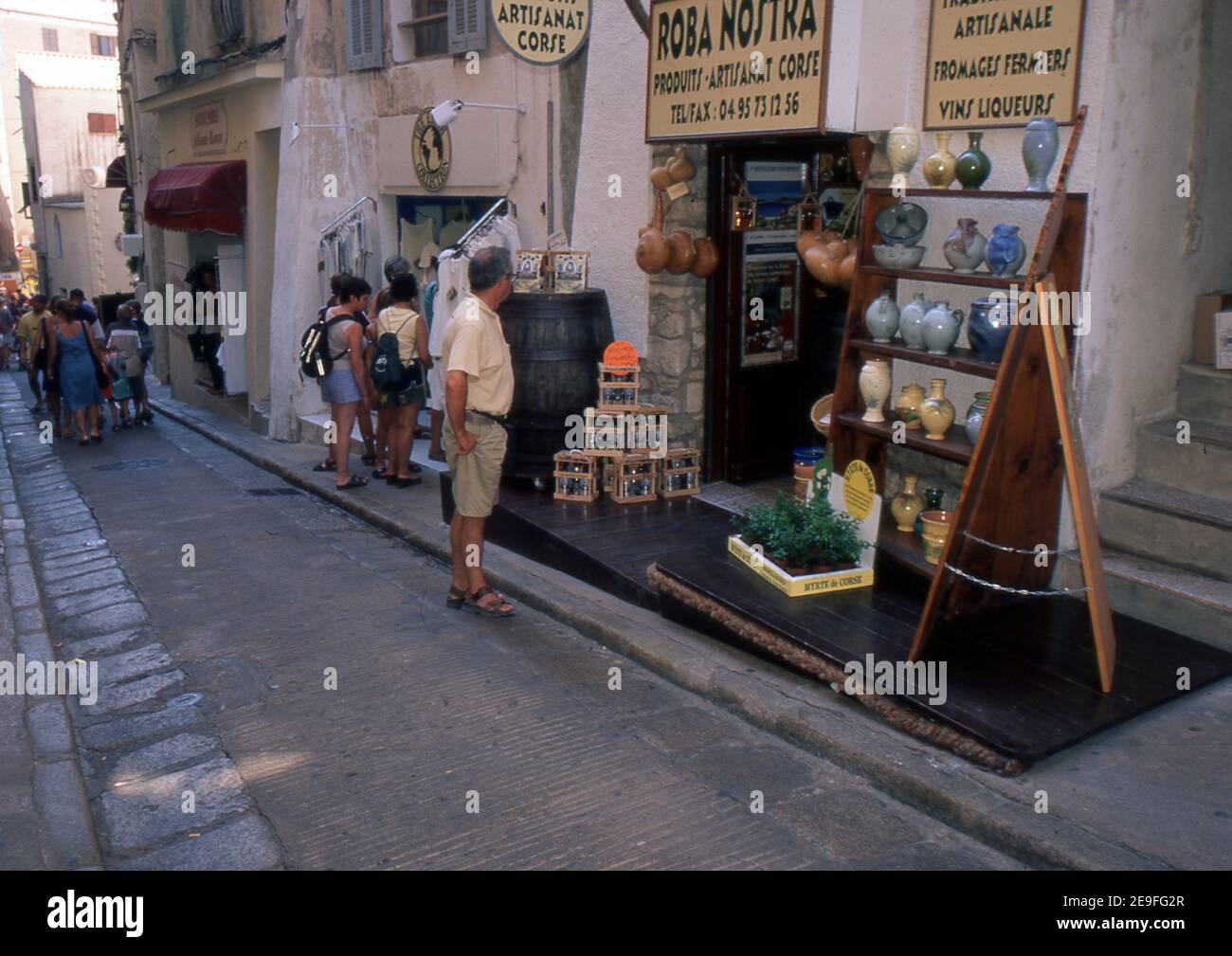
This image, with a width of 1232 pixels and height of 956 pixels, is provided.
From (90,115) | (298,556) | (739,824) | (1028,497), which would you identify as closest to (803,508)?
(1028,497)

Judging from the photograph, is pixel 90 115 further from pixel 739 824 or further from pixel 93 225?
pixel 739 824

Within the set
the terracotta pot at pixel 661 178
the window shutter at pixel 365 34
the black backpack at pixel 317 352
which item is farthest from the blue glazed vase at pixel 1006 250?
the window shutter at pixel 365 34

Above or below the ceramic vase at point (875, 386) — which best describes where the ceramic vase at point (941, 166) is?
above

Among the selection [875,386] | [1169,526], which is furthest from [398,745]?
[1169,526]

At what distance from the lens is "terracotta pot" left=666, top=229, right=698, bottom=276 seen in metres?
7.07

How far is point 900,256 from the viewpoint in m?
5.34

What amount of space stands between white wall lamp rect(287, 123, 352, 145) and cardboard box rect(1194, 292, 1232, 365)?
902 centimetres

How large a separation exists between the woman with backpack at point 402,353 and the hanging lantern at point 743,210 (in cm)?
293

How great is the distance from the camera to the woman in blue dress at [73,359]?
1256cm

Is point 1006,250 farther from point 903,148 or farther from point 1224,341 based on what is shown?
point 1224,341

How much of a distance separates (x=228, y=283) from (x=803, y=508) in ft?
39.3

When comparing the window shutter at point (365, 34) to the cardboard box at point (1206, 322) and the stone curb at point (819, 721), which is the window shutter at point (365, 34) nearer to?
the stone curb at point (819, 721)

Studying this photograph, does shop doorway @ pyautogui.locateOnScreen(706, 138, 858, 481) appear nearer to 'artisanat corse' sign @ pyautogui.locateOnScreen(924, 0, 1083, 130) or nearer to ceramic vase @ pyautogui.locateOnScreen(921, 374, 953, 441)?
'artisanat corse' sign @ pyautogui.locateOnScreen(924, 0, 1083, 130)

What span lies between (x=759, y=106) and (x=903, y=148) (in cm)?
106
